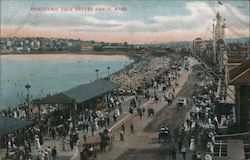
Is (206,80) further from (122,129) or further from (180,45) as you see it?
(122,129)

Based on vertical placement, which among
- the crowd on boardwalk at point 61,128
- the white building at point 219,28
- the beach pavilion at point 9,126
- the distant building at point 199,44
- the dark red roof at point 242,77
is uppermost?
the white building at point 219,28

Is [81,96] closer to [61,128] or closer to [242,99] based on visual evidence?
[61,128]

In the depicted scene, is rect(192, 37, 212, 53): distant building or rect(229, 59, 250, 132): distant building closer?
rect(229, 59, 250, 132): distant building

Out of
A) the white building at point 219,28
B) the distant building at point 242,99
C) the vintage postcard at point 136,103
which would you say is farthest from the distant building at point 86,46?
the distant building at point 242,99

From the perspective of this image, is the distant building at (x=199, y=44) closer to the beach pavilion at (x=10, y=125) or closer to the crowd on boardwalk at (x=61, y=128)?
the crowd on boardwalk at (x=61, y=128)

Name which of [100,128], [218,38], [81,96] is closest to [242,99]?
[218,38]

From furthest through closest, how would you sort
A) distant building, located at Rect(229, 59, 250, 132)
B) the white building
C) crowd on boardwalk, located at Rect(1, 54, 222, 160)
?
1. the white building
2. distant building, located at Rect(229, 59, 250, 132)
3. crowd on boardwalk, located at Rect(1, 54, 222, 160)

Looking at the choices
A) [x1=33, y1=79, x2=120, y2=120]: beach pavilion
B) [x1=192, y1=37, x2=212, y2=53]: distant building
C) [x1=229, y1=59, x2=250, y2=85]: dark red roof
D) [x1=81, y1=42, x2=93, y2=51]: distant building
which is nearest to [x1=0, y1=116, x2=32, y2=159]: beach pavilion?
[x1=33, y1=79, x2=120, y2=120]: beach pavilion

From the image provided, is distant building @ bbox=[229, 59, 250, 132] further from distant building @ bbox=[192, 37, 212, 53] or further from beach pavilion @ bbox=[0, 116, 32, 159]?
beach pavilion @ bbox=[0, 116, 32, 159]
